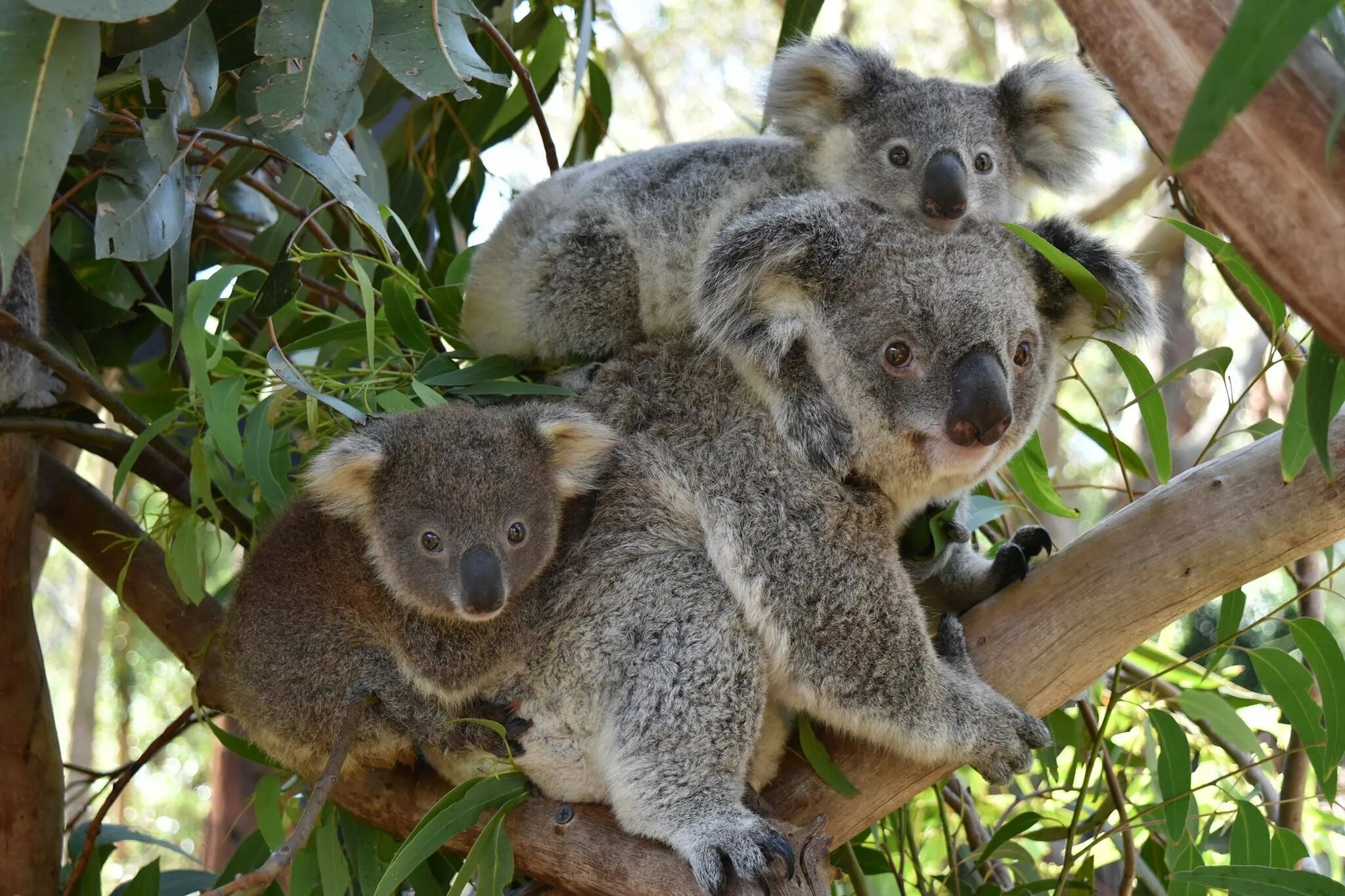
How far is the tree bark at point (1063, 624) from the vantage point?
2268 millimetres

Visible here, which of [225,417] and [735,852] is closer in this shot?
[735,852]

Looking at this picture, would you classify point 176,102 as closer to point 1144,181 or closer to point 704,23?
point 1144,181

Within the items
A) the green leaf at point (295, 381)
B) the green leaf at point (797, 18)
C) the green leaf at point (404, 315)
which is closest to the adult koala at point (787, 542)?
the green leaf at point (295, 381)

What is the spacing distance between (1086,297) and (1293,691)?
0.92 metres

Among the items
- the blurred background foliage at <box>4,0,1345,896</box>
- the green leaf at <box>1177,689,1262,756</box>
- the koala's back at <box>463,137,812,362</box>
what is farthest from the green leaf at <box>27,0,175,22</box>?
the green leaf at <box>1177,689,1262,756</box>

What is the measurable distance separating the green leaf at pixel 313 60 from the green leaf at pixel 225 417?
596 millimetres

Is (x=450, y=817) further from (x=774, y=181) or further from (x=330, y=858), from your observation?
(x=774, y=181)

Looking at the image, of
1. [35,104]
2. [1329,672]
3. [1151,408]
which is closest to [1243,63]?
[35,104]

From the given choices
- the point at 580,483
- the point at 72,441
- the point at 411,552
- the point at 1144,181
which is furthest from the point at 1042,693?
the point at 1144,181

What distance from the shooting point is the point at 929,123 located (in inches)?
117

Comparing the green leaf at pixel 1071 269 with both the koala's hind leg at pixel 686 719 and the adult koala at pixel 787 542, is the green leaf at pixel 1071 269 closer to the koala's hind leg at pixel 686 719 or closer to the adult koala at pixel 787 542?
the adult koala at pixel 787 542

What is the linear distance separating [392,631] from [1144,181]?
741cm

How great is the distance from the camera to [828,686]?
7.77ft

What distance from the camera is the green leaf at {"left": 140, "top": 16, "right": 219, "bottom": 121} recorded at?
2.24 metres
